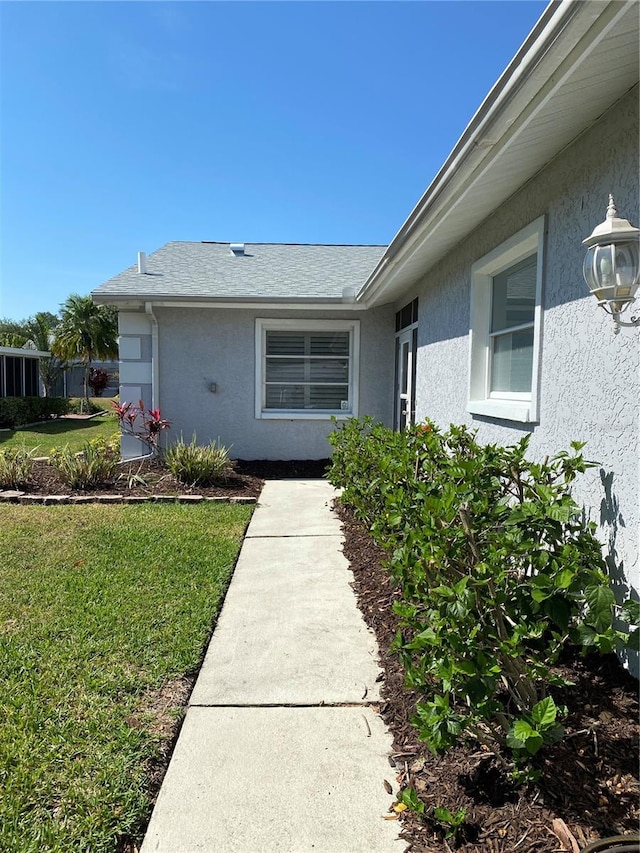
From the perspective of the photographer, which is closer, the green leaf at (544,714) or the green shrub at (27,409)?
the green leaf at (544,714)

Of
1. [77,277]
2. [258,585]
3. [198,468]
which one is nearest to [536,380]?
[258,585]

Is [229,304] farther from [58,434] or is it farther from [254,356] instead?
[58,434]

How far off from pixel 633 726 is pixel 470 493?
4.16 ft

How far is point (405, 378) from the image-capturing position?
9445mm

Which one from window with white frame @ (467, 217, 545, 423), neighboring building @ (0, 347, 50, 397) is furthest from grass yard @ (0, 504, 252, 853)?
neighboring building @ (0, 347, 50, 397)

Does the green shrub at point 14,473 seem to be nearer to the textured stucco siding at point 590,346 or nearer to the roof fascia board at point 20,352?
the textured stucco siding at point 590,346

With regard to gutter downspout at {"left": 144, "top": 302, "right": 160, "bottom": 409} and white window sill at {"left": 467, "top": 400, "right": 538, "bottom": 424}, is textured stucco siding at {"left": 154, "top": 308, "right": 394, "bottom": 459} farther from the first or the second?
white window sill at {"left": 467, "top": 400, "right": 538, "bottom": 424}

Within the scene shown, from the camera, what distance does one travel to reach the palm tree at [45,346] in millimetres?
27219

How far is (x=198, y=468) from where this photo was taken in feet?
27.5

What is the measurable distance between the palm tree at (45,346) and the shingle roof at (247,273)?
1740 cm

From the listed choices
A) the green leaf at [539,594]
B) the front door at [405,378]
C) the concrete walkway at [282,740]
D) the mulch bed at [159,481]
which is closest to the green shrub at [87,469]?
the mulch bed at [159,481]

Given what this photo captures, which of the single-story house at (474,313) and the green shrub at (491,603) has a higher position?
the single-story house at (474,313)

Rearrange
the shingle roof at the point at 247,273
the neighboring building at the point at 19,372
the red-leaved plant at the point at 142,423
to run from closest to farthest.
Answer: the red-leaved plant at the point at 142,423 < the shingle roof at the point at 247,273 < the neighboring building at the point at 19,372

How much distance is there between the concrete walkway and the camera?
6.75 ft
